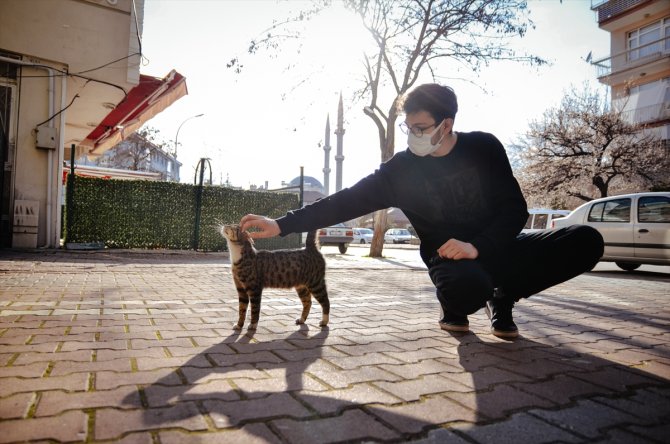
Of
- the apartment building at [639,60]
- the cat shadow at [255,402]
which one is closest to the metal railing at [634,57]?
the apartment building at [639,60]

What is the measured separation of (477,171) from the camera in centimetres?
326

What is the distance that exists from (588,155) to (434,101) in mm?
28764

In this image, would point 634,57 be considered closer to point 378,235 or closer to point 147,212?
point 378,235

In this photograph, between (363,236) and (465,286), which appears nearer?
(465,286)

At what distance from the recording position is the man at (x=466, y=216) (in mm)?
3068

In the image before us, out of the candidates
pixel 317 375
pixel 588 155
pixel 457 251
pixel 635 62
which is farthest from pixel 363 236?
pixel 317 375

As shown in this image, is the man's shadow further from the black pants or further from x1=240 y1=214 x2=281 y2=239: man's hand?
x1=240 y1=214 x2=281 y2=239: man's hand

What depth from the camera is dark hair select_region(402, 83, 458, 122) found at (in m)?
3.15

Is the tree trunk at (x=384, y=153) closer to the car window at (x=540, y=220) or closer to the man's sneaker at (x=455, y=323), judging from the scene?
the car window at (x=540, y=220)

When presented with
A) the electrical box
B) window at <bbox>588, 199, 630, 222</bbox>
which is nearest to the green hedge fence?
the electrical box

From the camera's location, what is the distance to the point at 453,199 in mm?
3268

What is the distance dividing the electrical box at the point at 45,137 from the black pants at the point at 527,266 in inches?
412

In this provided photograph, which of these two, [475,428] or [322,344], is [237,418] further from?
[322,344]

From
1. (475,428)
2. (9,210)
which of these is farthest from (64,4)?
(475,428)
